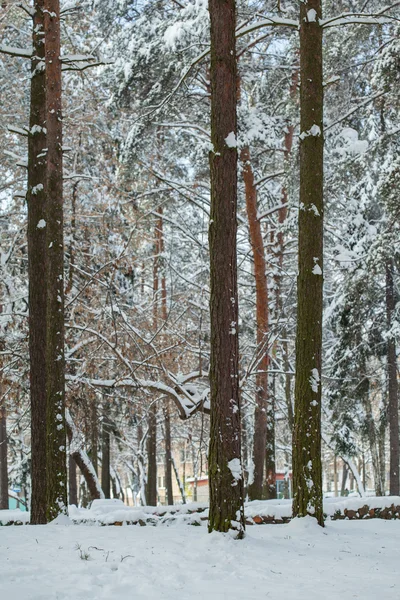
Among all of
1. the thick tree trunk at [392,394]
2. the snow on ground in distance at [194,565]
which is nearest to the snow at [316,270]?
the snow on ground in distance at [194,565]

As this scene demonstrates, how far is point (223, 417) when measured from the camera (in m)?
6.74

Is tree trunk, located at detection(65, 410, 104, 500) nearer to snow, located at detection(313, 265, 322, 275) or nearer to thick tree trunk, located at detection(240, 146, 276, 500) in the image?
thick tree trunk, located at detection(240, 146, 276, 500)

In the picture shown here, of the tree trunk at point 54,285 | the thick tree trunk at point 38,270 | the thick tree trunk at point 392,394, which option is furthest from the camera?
A: the thick tree trunk at point 392,394

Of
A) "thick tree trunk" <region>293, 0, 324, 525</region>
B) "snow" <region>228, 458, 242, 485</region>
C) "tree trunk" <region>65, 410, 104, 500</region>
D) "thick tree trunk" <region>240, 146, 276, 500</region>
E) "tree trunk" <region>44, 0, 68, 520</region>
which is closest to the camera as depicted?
"snow" <region>228, 458, 242, 485</region>

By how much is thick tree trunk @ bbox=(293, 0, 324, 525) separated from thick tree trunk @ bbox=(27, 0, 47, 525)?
362cm

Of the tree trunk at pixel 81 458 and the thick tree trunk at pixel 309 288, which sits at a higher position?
the thick tree trunk at pixel 309 288

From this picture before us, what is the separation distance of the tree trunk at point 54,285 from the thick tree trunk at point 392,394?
368 inches

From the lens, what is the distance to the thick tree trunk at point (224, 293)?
22.0 ft

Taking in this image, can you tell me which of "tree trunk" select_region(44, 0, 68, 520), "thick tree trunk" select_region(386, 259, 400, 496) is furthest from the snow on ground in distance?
"thick tree trunk" select_region(386, 259, 400, 496)

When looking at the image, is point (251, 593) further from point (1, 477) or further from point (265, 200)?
point (1, 477)

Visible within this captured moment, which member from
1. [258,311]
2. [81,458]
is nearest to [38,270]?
[258,311]

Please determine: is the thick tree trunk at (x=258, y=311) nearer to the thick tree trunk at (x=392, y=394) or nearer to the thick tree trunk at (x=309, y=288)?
the thick tree trunk at (x=392, y=394)

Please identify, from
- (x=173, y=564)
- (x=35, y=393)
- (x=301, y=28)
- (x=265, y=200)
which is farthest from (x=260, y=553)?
(x=265, y=200)

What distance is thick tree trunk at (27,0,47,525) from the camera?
9.17 metres
